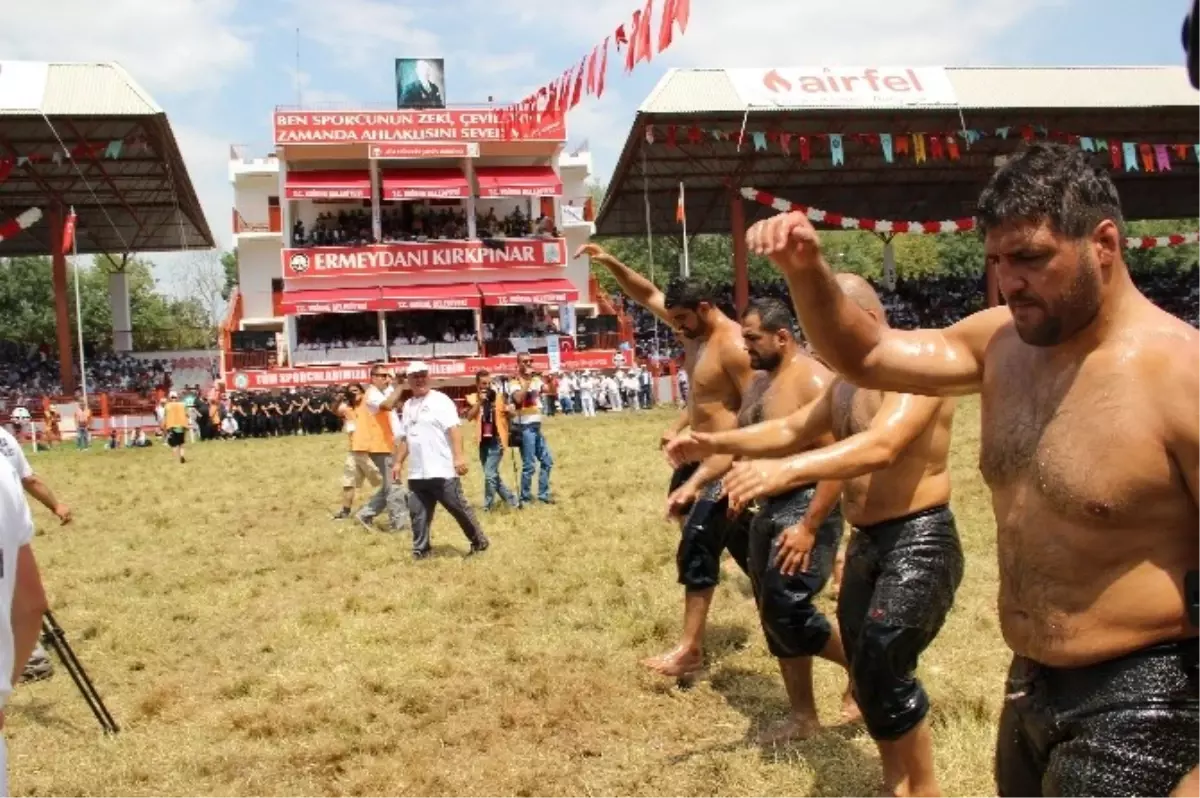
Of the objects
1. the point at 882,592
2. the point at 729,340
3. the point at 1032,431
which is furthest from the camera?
the point at 729,340

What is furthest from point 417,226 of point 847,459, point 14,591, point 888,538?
point 14,591

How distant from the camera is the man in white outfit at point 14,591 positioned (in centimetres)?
233

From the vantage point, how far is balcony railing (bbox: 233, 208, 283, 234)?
42.8 meters

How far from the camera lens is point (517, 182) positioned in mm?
38406

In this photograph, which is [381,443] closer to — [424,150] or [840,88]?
[840,88]

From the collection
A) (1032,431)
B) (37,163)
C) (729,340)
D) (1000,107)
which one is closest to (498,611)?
(729,340)

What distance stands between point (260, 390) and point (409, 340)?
5.40 m

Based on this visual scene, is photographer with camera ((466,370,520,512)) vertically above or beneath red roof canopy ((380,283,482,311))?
beneath

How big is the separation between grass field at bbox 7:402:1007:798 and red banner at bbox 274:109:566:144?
26760 mm

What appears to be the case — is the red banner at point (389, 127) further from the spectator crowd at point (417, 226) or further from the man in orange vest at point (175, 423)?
the man in orange vest at point (175, 423)

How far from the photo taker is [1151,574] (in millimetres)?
2129

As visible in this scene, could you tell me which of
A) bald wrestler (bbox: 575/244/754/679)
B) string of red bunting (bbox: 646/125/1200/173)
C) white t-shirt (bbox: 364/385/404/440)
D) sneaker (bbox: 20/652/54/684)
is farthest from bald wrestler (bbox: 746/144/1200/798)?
string of red bunting (bbox: 646/125/1200/173)

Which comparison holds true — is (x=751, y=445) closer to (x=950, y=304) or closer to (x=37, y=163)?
(x=37, y=163)

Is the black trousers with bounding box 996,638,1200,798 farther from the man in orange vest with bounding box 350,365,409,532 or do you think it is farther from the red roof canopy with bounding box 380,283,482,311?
the red roof canopy with bounding box 380,283,482,311
